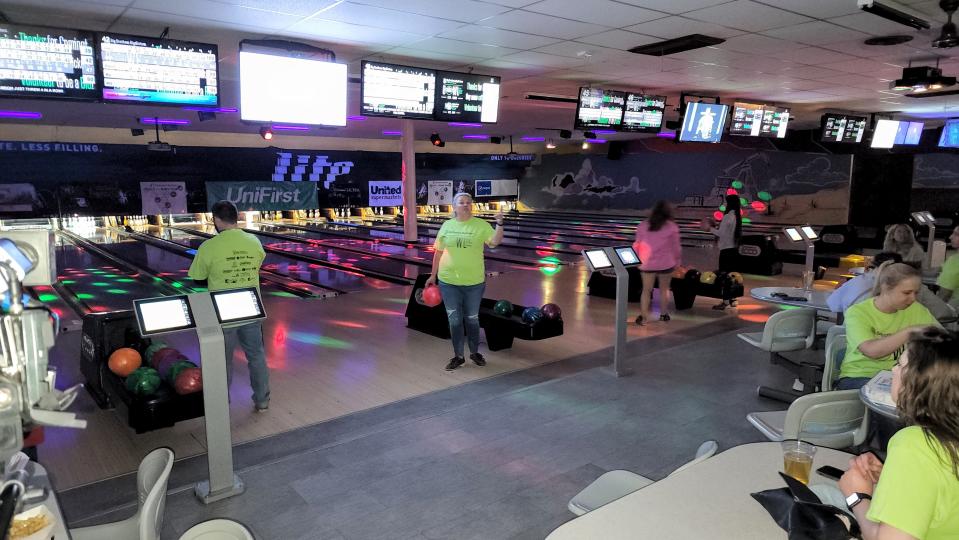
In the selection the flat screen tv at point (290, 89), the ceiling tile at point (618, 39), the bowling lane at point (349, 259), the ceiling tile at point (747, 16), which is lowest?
the bowling lane at point (349, 259)

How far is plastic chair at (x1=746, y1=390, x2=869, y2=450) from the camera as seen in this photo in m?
2.15

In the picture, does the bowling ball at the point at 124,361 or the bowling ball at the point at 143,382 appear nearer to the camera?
the bowling ball at the point at 143,382

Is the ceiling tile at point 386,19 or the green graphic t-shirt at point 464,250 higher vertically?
the ceiling tile at point 386,19

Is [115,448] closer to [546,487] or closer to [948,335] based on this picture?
[546,487]

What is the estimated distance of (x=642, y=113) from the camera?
22.8 ft

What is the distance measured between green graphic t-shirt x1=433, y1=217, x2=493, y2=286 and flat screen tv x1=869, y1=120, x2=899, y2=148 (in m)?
7.54

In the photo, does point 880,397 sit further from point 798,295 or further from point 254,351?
point 254,351

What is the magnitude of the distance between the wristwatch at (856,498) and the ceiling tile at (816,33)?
4.09m

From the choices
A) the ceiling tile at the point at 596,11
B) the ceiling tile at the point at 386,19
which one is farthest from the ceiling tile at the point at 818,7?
the ceiling tile at the point at 386,19

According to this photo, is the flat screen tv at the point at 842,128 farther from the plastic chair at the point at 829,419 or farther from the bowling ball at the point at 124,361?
the bowling ball at the point at 124,361

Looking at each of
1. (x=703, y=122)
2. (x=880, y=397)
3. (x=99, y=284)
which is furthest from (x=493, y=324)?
(x=99, y=284)

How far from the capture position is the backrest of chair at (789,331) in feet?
11.2

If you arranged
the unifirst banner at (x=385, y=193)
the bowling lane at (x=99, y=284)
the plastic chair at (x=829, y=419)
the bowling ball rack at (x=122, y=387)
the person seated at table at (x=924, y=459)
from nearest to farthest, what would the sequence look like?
the person seated at table at (x=924, y=459) < the plastic chair at (x=829, y=419) < the bowling ball rack at (x=122, y=387) < the bowling lane at (x=99, y=284) < the unifirst banner at (x=385, y=193)

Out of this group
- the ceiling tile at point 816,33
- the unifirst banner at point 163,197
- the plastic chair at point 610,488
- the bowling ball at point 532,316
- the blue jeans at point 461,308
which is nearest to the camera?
the plastic chair at point 610,488
